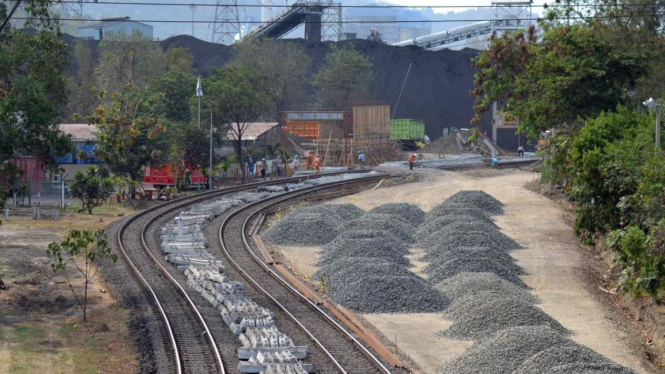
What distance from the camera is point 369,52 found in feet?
337

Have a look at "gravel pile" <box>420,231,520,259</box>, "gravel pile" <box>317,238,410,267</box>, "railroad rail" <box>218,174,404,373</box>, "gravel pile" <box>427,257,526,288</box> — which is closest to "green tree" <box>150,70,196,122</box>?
"railroad rail" <box>218,174,404,373</box>

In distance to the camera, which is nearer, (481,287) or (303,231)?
(481,287)

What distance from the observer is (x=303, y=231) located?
3262cm

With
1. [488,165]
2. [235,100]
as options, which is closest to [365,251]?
[235,100]

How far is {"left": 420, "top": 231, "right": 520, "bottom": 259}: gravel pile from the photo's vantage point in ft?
93.7

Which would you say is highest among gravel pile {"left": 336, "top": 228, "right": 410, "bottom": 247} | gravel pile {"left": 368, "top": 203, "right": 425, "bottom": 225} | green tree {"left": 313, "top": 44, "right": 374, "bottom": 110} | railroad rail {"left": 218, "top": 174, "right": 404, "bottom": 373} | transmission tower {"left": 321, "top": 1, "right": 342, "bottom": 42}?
transmission tower {"left": 321, "top": 1, "right": 342, "bottom": 42}

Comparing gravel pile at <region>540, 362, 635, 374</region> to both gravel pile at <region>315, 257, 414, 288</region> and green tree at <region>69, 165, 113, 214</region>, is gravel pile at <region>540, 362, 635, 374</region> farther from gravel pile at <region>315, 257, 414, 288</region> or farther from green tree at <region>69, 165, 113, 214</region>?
green tree at <region>69, 165, 113, 214</region>

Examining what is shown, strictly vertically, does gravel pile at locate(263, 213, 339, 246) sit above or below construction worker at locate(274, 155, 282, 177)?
below

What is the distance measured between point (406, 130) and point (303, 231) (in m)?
47.9

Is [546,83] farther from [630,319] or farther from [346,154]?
[346,154]

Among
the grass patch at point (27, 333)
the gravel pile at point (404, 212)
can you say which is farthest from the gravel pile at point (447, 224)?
the grass patch at point (27, 333)

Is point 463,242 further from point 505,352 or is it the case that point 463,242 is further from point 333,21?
point 333,21

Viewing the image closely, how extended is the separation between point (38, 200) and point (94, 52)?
63.1 metres

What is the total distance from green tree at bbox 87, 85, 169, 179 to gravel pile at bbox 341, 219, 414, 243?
42.7 feet
